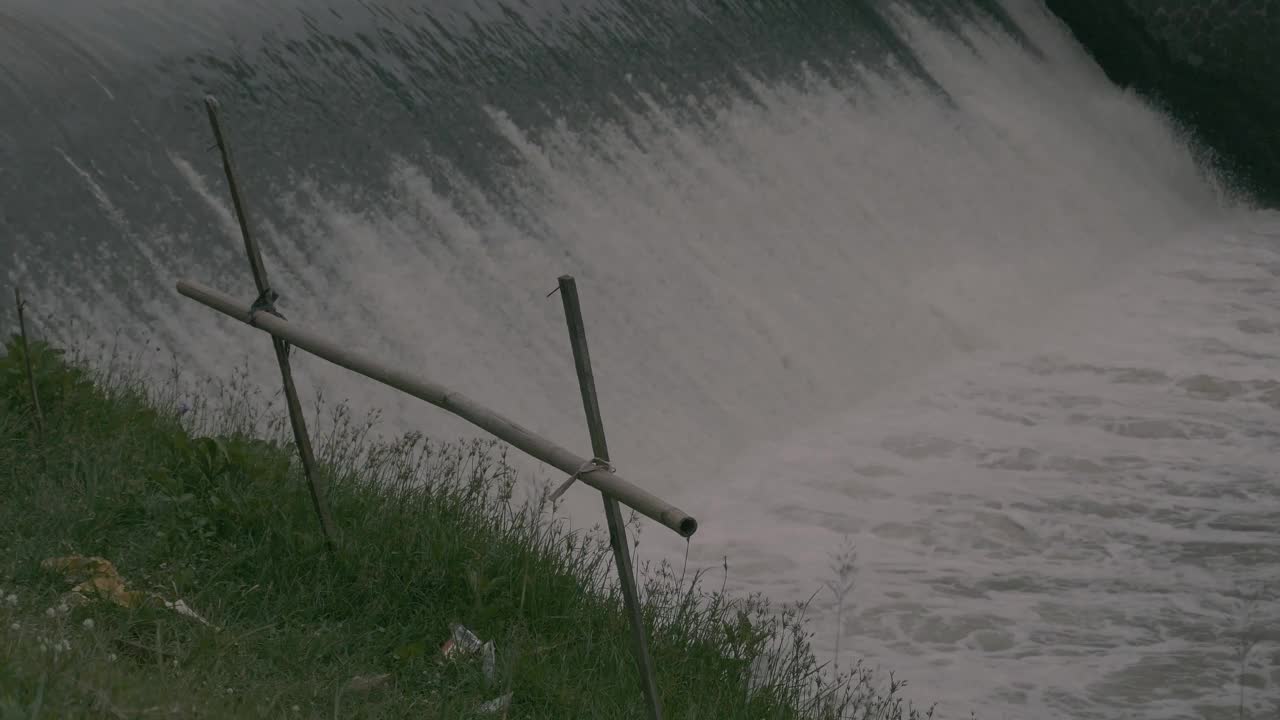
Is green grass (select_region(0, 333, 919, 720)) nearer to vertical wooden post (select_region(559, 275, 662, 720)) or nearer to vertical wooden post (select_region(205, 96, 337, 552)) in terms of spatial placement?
vertical wooden post (select_region(205, 96, 337, 552))

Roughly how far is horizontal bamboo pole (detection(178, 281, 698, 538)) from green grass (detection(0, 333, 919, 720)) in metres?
0.50

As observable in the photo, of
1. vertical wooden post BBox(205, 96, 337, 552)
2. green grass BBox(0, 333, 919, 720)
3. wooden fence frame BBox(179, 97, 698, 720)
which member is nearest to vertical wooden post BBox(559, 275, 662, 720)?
wooden fence frame BBox(179, 97, 698, 720)

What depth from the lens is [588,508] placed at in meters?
6.93

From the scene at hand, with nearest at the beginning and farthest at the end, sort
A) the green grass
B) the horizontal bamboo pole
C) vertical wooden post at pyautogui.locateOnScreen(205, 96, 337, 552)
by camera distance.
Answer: the horizontal bamboo pole < the green grass < vertical wooden post at pyautogui.locateOnScreen(205, 96, 337, 552)

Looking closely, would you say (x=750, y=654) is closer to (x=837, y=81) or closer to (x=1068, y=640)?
(x=1068, y=640)

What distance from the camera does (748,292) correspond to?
8.86 meters

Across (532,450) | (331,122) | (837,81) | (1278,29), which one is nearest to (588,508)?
(331,122)

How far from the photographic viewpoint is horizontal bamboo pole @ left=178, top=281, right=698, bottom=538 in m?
3.39

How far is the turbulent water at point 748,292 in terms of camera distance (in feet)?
21.2

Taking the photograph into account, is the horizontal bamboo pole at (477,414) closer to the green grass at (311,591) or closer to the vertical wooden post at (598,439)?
the vertical wooden post at (598,439)

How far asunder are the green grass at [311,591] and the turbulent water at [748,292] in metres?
1.16

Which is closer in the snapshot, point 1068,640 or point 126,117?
point 1068,640

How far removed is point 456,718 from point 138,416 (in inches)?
82.5

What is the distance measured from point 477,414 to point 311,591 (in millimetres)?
1005
